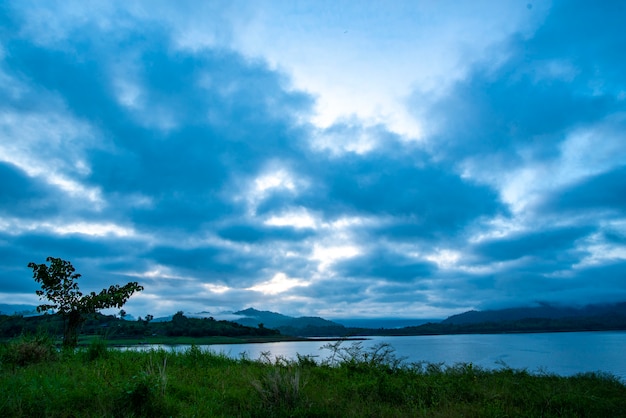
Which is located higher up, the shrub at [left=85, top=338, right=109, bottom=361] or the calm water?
the shrub at [left=85, top=338, right=109, bottom=361]

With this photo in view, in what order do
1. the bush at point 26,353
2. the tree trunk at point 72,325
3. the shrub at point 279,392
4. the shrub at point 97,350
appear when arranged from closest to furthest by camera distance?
the shrub at point 279,392
the bush at point 26,353
the shrub at point 97,350
the tree trunk at point 72,325

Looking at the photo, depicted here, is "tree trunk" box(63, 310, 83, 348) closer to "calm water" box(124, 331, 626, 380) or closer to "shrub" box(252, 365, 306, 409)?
"calm water" box(124, 331, 626, 380)

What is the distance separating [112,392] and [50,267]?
9906mm

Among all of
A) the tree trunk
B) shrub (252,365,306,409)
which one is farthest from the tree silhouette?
shrub (252,365,306,409)

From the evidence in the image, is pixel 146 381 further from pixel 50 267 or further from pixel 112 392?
pixel 50 267

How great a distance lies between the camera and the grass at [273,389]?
22.1 ft

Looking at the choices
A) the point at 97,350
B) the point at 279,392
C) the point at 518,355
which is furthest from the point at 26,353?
the point at 518,355

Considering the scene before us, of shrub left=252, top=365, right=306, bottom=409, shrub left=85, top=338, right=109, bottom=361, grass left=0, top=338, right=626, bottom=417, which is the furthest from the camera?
shrub left=85, top=338, right=109, bottom=361

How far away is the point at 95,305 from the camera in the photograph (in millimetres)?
14781

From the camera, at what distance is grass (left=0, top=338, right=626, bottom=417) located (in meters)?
6.75

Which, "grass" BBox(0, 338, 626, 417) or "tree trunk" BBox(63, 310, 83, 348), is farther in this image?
"tree trunk" BBox(63, 310, 83, 348)

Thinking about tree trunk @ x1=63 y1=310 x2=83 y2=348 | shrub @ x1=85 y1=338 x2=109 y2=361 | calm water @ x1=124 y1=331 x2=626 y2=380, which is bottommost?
calm water @ x1=124 y1=331 x2=626 y2=380

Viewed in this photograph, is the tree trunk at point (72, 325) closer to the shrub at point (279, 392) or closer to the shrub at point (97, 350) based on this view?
the shrub at point (97, 350)

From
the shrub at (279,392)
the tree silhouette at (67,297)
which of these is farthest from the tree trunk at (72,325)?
the shrub at (279,392)
